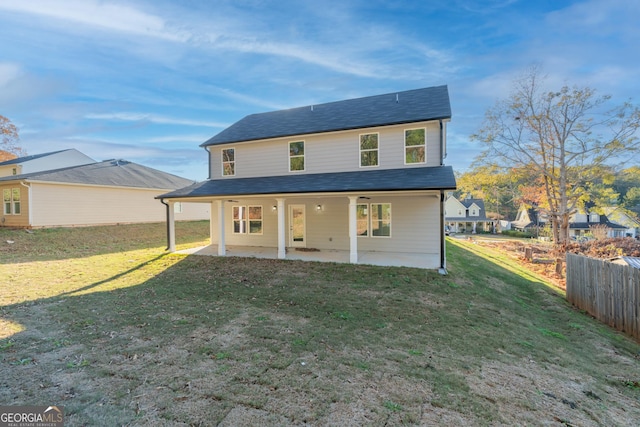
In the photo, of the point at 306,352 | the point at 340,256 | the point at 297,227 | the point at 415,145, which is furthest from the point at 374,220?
the point at 306,352

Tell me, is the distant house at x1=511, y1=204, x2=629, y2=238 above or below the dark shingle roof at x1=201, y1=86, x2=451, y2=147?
below

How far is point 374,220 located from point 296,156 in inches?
183

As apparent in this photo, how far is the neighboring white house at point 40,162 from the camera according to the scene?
85.7ft

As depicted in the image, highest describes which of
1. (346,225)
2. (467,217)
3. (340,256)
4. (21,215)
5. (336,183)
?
(336,183)

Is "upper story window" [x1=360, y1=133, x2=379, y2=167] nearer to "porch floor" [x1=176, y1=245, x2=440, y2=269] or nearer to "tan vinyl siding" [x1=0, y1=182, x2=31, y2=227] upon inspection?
"porch floor" [x1=176, y1=245, x2=440, y2=269]

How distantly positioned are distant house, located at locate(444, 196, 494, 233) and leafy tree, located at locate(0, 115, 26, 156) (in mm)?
63416

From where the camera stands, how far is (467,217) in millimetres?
52688

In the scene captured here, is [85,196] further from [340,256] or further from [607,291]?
[607,291]

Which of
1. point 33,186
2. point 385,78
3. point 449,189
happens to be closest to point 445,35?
point 385,78

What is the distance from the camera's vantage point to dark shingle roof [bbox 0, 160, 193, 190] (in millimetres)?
18062

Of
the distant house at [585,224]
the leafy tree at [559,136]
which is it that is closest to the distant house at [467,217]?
the distant house at [585,224]

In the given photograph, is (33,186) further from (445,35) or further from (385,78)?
(445,35)

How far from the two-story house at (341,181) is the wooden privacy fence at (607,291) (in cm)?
400

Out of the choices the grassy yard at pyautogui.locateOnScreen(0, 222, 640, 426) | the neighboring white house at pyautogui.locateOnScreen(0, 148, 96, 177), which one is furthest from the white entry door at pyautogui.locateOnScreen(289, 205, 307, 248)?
the neighboring white house at pyautogui.locateOnScreen(0, 148, 96, 177)
